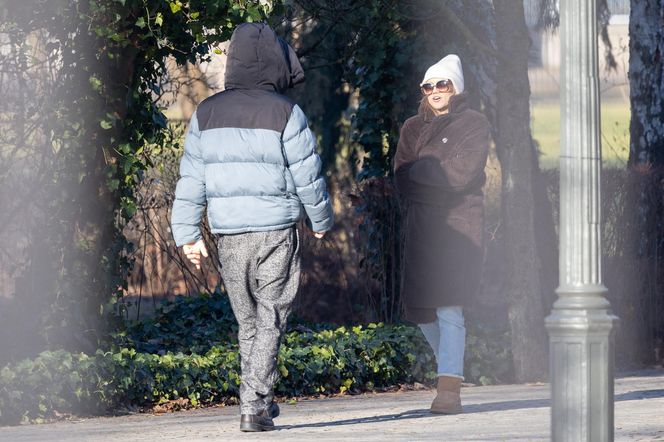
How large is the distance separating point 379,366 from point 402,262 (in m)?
1.45

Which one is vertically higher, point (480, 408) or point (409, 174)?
point (409, 174)

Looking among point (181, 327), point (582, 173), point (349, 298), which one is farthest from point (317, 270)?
point (582, 173)

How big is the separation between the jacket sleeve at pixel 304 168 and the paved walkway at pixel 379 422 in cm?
106

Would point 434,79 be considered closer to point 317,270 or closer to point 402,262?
point 402,262

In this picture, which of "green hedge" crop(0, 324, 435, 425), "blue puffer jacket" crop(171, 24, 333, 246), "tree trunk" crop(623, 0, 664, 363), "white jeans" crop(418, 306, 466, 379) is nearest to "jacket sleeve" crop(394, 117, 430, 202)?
"white jeans" crop(418, 306, 466, 379)

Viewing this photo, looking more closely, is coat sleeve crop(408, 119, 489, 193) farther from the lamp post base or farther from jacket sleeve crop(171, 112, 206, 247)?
the lamp post base

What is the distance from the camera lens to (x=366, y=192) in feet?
34.6

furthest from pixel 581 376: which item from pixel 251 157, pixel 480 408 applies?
pixel 480 408

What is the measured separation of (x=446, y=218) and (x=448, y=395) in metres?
0.93

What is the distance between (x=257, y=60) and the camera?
659 cm

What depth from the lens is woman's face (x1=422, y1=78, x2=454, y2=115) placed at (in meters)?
7.45

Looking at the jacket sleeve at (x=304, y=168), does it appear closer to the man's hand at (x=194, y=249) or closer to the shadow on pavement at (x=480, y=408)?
the man's hand at (x=194, y=249)

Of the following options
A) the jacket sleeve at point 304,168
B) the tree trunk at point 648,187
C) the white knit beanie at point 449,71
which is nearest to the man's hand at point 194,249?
the jacket sleeve at point 304,168

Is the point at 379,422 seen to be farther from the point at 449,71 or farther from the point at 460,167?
the point at 449,71
